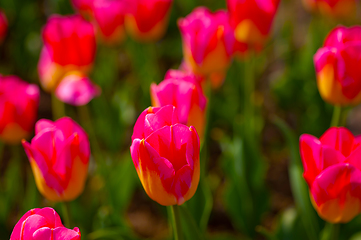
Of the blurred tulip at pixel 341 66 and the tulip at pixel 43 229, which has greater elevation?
the blurred tulip at pixel 341 66

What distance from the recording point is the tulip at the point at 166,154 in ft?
1.74

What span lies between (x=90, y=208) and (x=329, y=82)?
701 mm

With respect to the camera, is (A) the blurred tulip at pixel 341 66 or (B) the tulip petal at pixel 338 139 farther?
(A) the blurred tulip at pixel 341 66

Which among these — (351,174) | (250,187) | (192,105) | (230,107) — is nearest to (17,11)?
(230,107)

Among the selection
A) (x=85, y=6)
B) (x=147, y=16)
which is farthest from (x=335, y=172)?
(x=85, y=6)

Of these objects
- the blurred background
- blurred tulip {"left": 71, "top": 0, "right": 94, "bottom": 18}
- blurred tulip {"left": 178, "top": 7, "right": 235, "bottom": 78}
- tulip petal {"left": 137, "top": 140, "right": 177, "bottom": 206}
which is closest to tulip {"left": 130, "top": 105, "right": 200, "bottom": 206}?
tulip petal {"left": 137, "top": 140, "right": 177, "bottom": 206}

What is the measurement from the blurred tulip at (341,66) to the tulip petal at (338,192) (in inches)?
8.6

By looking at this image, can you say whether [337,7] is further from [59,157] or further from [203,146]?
[59,157]

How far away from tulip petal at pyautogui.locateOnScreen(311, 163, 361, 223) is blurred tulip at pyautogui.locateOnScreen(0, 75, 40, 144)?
2.01 feet

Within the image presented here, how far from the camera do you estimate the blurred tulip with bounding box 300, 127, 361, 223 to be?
571mm

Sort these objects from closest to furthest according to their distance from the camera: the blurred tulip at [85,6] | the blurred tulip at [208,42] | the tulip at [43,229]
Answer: the tulip at [43,229] < the blurred tulip at [208,42] < the blurred tulip at [85,6]

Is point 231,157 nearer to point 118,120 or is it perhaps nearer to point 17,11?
point 118,120

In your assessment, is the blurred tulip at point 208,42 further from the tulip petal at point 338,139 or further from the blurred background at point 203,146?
the tulip petal at point 338,139

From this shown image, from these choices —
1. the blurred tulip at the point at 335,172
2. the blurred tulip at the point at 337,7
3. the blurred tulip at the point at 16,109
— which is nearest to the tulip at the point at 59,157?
the blurred tulip at the point at 16,109
